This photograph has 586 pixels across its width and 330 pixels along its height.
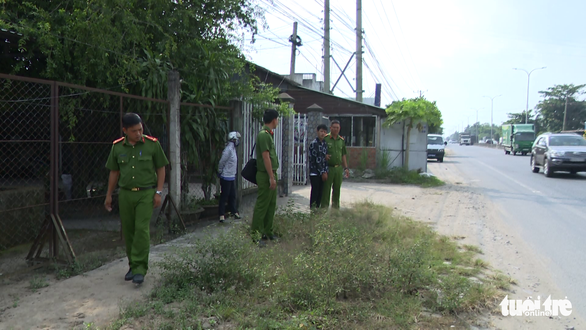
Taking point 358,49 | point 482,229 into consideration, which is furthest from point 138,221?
point 358,49

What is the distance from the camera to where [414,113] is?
16.8 metres

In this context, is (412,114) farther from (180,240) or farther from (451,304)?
(451,304)

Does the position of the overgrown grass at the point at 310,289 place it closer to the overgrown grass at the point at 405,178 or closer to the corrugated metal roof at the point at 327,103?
the overgrown grass at the point at 405,178

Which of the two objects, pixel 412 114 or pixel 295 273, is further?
pixel 412 114

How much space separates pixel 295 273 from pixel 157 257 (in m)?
2.20

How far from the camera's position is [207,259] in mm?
4637

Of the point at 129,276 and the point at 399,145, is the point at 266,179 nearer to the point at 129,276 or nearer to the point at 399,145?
the point at 129,276

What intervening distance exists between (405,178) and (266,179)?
→ 10.3m

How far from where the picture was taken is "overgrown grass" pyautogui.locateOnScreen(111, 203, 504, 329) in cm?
368

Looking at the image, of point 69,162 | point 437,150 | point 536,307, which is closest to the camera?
point 536,307

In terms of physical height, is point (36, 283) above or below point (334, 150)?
below

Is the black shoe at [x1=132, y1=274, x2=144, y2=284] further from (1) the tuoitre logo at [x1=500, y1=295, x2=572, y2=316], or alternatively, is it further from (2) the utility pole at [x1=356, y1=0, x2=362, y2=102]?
(2) the utility pole at [x1=356, y1=0, x2=362, y2=102]

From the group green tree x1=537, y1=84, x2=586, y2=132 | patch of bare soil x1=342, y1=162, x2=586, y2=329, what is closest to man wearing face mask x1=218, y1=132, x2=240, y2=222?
patch of bare soil x1=342, y1=162, x2=586, y2=329

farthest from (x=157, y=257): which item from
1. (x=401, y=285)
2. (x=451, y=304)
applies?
(x=451, y=304)
